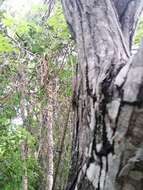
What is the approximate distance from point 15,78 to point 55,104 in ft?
1.84

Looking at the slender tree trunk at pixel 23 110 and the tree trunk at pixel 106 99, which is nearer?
the tree trunk at pixel 106 99

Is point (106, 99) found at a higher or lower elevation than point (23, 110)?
higher

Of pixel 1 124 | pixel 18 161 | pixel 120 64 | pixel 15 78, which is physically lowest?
pixel 18 161

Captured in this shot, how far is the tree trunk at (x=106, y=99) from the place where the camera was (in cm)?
78

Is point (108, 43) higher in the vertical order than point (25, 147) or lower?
higher

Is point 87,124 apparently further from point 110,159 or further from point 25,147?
point 25,147

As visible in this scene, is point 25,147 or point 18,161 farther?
point 25,147

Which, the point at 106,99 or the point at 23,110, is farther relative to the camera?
the point at 23,110

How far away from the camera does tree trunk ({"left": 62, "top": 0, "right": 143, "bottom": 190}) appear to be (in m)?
0.78

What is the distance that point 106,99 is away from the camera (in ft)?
2.85

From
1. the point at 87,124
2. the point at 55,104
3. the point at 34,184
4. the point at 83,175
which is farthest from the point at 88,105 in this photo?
the point at 34,184

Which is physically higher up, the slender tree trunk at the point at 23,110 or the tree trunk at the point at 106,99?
the tree trunk at the point at 106,99

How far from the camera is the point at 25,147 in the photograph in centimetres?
475

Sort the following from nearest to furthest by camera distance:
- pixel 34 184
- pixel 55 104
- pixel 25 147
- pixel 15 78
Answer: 1. pixel 55 104
2. pixel 15 78
3. pixel 25 147
4. pixel 34 184
